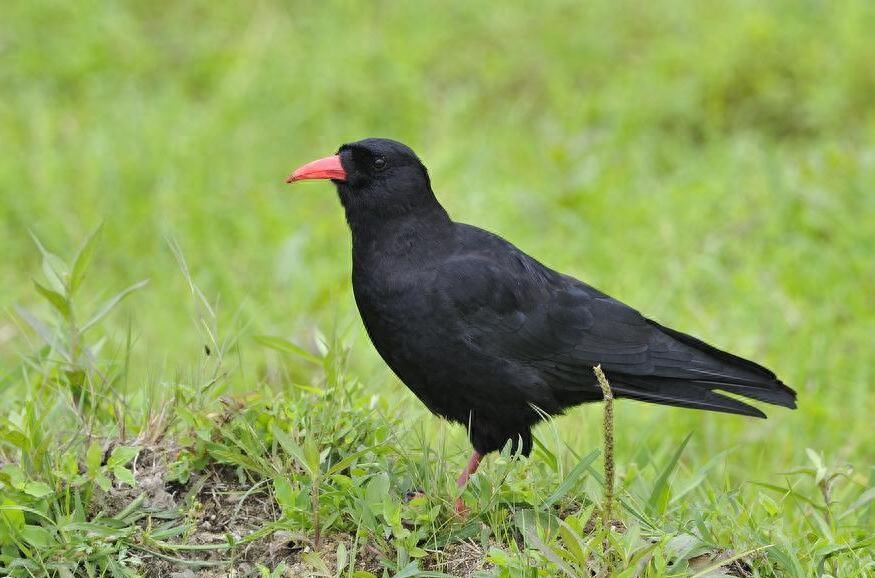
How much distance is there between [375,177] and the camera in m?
4.09

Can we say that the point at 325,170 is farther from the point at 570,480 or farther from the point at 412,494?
the point at 570,480

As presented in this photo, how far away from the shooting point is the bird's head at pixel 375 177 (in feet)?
13.3

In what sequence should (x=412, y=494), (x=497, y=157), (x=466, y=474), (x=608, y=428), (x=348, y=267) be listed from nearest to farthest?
1. (x=608, y=428)
2. (x=412, y=494)
3. (x=466, y=474)
4. (x=348, y=267)
5. (x=497, y=157)

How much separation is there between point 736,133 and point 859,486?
11.5 feet

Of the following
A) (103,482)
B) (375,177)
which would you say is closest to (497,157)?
(375,177)

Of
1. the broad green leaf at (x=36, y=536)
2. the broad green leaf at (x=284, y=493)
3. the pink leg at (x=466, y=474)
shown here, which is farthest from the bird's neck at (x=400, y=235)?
the broad green leaf at (x=36, y=536)

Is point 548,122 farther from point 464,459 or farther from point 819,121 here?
point 464,459

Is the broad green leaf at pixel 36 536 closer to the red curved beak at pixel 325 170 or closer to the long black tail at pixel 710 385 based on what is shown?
the red curved beak at pixel 325 170

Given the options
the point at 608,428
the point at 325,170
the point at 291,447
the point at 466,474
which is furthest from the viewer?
the point at 325,170

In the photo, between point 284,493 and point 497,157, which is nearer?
point 284,493

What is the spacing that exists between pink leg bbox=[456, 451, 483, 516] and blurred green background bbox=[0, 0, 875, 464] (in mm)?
596

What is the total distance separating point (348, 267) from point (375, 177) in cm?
220

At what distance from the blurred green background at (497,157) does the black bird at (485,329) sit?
58cm

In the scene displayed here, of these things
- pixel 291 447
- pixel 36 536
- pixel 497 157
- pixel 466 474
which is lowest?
pixel 36 536
